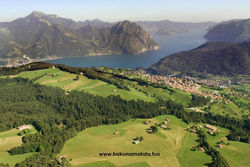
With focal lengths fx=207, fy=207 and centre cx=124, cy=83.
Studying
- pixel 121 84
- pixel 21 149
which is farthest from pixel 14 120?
pixel 121 84

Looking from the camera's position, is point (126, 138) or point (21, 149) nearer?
point (21, 149)

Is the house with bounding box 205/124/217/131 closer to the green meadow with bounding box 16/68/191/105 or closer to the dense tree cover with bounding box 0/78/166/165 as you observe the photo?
the dense tree cover with bounding box 0/78/166/165

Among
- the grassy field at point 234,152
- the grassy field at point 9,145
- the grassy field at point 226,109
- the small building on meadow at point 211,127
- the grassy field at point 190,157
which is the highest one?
the grassy field at point 9,145

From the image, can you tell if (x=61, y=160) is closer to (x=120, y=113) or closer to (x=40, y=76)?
(x=120, y=113)

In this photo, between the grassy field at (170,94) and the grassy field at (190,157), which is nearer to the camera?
the grassy field at (190,157)

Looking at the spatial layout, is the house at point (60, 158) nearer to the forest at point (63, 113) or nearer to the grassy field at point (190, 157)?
the forest at point (63, 113)

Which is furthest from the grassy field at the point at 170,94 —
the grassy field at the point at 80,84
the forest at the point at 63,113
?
the grassy field at the point at 80,84

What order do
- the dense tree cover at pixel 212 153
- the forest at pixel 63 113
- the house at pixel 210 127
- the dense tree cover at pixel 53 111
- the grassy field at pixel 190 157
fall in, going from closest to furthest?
1. the dense tree cover at pixel 212 153
2. the grassy field at pixel 190 157
3. the dense tree cover at pixel 53 111
4. the forest at pixel 63 113
5. the house at pixel 210 127
